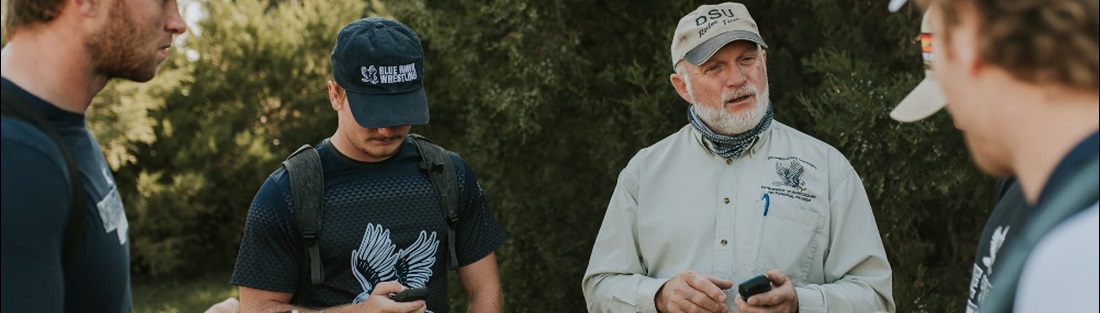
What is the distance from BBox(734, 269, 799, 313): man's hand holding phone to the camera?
320cm

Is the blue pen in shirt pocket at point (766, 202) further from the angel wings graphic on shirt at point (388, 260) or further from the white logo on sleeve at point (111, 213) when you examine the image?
the white logo on sleeve at point (111, 213)

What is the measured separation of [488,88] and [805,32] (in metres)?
1.83

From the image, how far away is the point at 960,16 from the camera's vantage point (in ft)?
5.80

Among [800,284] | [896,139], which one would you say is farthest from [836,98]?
[800,284]

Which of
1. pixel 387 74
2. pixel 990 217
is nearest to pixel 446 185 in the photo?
pixel 387 74

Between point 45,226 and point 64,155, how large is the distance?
17 centimetres

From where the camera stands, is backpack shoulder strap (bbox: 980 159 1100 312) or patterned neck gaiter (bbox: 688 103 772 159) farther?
patterned neck gaiter (bbox: 688 103 772 159)

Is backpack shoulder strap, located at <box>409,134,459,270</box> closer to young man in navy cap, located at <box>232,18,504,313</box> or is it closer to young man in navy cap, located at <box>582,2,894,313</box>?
young man in navy cap, located at <box>232,18,504,313</box>

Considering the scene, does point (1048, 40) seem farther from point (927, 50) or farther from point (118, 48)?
point (118, 48)

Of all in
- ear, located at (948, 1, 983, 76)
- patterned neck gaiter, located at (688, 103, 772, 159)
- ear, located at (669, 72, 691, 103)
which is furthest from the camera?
ear, located at (669, 72, 691, 103)

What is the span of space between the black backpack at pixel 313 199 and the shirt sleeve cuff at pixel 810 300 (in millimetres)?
1107

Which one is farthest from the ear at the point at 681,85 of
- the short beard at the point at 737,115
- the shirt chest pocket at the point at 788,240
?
the shirt chest pocket at the point at 788,240

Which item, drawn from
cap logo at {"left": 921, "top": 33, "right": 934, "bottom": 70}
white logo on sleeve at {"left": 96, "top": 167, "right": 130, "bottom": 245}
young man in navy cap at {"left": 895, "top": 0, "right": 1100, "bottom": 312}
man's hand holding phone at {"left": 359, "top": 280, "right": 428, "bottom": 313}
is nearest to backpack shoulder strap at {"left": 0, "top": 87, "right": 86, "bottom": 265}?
white logo on sleeve at {"left": 96, "top": 167, "right": 130, "bottom": 245}

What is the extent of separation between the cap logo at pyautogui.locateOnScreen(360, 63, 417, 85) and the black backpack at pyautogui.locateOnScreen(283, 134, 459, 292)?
28 cm
